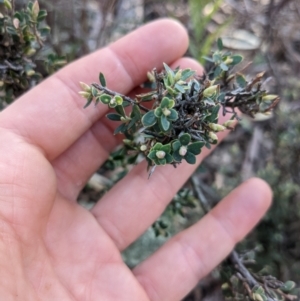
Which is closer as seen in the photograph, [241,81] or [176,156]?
[176,156]

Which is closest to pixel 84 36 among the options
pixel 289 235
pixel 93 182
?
pixel 93 182

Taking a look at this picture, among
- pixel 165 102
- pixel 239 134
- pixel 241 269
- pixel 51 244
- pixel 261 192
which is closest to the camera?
pixel 165 102

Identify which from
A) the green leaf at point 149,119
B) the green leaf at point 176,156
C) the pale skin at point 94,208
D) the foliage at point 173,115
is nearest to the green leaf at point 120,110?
the foliage at point 173,115

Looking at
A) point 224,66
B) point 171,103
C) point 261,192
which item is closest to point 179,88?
point 171,103

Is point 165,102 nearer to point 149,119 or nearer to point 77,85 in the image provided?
point 149,119

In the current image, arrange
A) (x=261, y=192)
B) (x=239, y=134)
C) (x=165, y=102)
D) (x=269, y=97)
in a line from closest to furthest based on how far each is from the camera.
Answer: (x=165, y=102), (x=269, y=97), (x=261, y=192), (x=239, y=134)

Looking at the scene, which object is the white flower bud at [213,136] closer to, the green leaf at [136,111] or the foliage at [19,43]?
the green leaf at [136,111]
